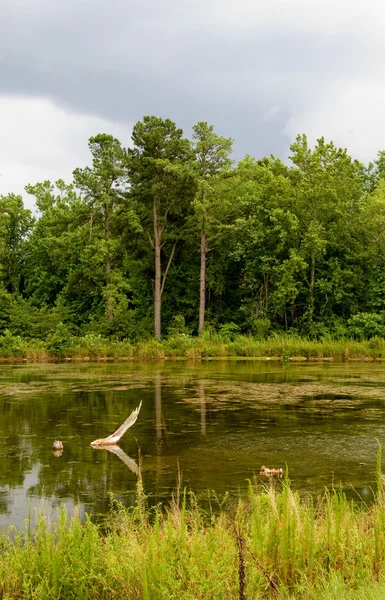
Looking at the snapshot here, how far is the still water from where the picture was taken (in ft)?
29.5

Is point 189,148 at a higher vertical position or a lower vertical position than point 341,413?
higher

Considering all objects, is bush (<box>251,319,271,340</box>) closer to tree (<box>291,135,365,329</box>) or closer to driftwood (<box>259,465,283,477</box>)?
tree (<box>291,135,365,329</box>)

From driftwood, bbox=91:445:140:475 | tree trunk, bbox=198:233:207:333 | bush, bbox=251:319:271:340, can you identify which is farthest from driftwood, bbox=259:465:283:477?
tree trunk, bbox=198:233:207:333

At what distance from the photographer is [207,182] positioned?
127 ft

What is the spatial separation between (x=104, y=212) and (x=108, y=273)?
3818 mm

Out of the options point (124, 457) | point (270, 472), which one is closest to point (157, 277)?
point (124, 457)

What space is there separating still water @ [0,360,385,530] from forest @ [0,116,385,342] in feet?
49.4

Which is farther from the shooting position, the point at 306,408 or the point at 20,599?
the point at 306,408

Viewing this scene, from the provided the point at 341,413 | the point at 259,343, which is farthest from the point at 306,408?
the point at 259,343

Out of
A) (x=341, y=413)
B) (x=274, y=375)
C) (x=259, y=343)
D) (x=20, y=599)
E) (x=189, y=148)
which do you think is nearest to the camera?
(x=20, y=599)

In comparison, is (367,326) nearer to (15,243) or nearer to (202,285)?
(202,285)

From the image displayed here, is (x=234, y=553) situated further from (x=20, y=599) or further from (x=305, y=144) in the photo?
(x=305, y=144)

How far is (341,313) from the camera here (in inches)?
1639

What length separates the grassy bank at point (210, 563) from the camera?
466 cm
